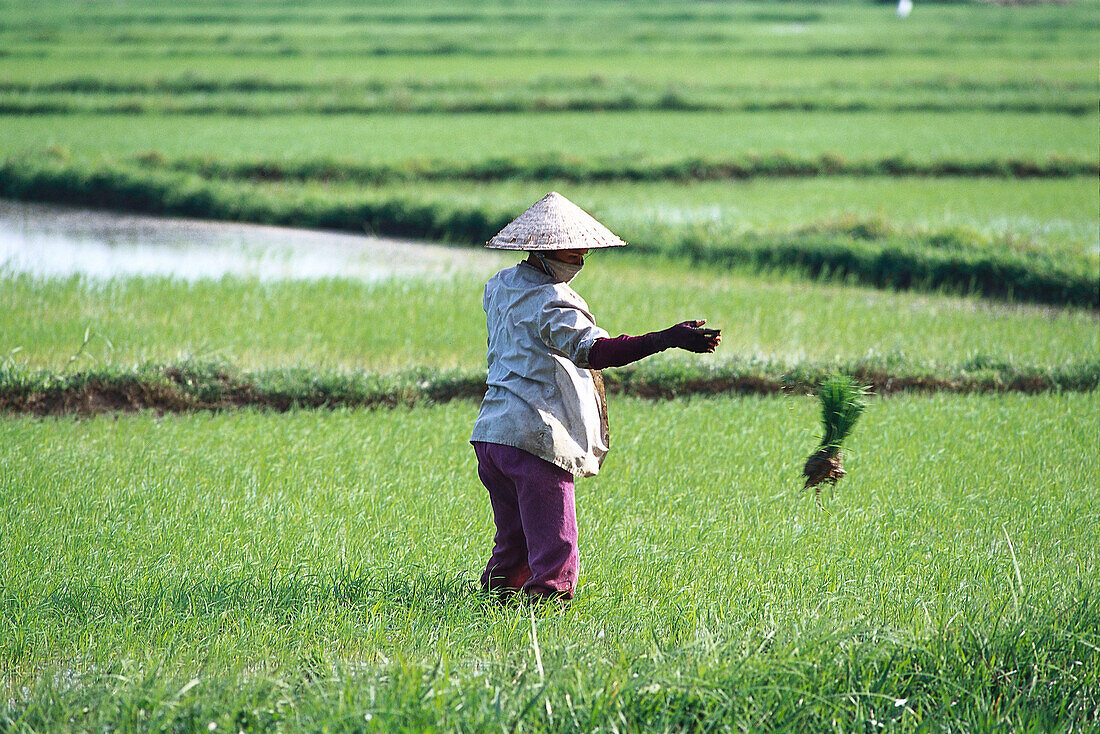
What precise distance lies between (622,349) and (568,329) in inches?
7.0

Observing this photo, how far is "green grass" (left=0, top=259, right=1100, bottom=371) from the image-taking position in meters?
5.94

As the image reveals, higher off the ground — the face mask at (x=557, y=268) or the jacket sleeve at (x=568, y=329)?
the face mask at (x=557, y=268)

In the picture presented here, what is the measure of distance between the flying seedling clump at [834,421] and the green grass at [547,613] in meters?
0.31

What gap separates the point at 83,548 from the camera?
128 inches

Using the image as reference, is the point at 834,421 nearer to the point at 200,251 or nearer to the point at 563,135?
the point at 200,251

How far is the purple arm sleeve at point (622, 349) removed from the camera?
245cm

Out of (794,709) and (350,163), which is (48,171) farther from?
(794,709)

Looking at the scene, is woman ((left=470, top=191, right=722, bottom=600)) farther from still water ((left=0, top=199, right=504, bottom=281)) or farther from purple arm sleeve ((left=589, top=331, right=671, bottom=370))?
still water ((left=0, top=199, right=504, bottom=281))

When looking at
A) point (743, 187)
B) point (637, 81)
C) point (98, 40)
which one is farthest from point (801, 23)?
point (743, 187)

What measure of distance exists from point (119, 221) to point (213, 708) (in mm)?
9479

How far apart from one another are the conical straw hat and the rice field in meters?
0.97

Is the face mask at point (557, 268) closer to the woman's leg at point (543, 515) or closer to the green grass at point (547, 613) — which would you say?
the woman's leg at point (543, 515)

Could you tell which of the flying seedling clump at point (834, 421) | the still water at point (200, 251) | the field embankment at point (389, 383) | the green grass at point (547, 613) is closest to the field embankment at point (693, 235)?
the still water at point (200, 251)

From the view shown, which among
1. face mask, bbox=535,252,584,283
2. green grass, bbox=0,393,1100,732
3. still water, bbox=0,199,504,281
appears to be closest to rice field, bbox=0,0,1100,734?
green grass, bbox=0,393,1100,732
